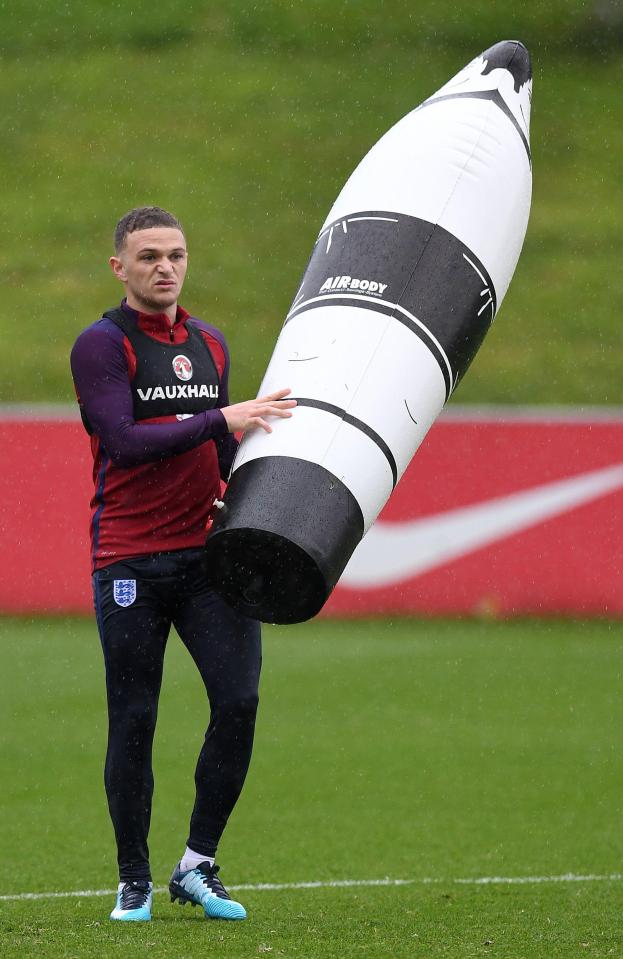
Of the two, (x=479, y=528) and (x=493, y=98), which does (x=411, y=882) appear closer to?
(x=493, y=98)

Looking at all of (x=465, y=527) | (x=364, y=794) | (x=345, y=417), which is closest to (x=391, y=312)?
(x=345, y=417)

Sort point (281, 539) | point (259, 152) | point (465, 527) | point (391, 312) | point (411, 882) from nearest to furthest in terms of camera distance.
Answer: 1. point (281, 539)
2. point (391, 312)
3. point (411, 882)
4. point (465, 527)
5. point (259, 152)

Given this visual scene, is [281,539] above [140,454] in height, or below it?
below

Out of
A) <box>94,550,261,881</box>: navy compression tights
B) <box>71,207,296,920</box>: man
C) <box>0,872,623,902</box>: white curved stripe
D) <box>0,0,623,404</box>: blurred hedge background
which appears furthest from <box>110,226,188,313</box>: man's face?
<box>0,0,623,404</box>: blurred hedge background

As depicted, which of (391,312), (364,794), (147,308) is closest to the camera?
(147,308)

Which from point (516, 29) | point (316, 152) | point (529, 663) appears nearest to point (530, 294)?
point (316, 152)

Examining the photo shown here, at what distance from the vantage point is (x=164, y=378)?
459 centimetres

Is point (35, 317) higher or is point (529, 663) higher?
point (35, 317)

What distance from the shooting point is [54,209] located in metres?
21.6

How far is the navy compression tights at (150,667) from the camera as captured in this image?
4531mm

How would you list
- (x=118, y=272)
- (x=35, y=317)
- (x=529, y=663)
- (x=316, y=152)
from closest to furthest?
(x=118, y=272)
(x=529, y=663)
(x=35, y=317)
(x=316, y=152)

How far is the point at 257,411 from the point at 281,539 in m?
0.42

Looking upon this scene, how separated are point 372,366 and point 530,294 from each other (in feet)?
51.2

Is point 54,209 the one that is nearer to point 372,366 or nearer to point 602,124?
point 602,124
